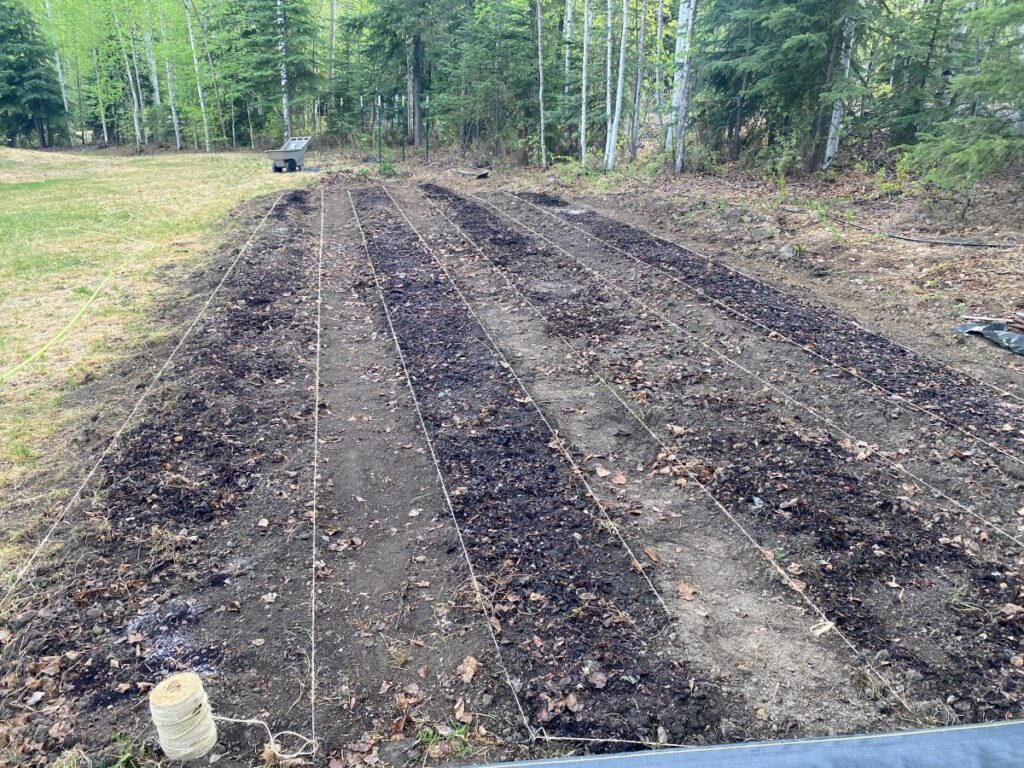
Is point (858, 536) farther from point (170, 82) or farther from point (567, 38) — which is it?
point (170, 82)

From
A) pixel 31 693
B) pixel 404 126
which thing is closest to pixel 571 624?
pixel 31 693

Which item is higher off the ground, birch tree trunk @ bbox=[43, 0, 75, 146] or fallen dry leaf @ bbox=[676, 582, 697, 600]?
birch tree trunk @ bbox=[43, 0, 75, 146]

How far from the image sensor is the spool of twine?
3326mm

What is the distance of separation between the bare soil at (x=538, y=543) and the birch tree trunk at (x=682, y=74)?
1258cm

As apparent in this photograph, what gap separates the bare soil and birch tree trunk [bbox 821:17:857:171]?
1012 cm

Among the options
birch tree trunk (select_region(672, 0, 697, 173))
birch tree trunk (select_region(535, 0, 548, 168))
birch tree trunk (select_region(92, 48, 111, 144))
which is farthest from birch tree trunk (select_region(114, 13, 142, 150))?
birch tree trunk (select_region(672, 0, 697, 173))

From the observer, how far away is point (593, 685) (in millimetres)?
4020

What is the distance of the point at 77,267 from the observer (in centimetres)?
1292

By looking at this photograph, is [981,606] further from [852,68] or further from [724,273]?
[852,68]

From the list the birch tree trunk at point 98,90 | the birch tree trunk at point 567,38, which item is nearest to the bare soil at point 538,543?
the birch tree trunk at point 567,38

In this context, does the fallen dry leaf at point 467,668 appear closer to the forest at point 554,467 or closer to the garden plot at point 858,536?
the forest at point 554,467

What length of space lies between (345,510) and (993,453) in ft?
20.4

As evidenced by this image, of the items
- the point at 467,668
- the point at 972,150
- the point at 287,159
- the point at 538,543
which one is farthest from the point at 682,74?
the point at 467,668

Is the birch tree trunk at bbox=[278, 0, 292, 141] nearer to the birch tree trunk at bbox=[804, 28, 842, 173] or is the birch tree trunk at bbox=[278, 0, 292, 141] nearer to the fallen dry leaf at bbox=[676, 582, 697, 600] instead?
the birch tree trunk at bbox=[804, 28, 842, 173]
